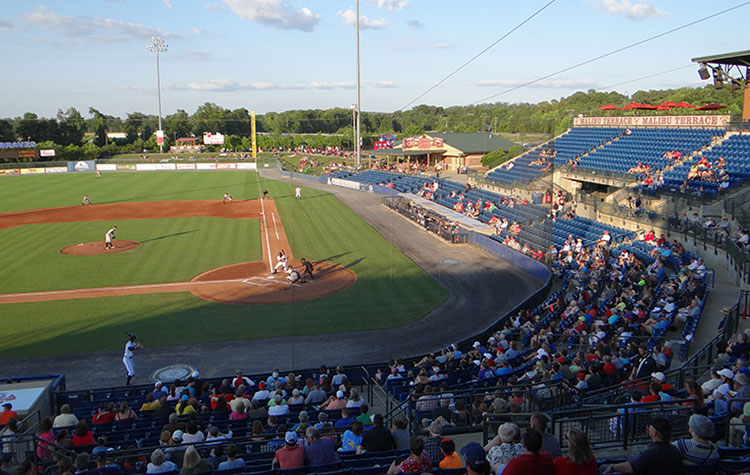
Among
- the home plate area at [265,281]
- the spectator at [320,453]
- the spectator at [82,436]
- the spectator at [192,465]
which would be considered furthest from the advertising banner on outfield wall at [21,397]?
the home plate area at [265,281]

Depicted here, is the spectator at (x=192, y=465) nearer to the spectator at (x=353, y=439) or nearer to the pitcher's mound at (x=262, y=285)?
the spectator at (x=353, y=439)

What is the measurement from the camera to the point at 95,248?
97.2 feet

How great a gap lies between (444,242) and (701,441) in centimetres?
2644

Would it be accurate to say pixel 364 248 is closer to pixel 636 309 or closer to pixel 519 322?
pixel 519 322

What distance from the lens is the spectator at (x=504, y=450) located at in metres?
5.37

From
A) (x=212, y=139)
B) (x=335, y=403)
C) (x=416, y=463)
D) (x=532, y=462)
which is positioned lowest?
(x=335, y=403)

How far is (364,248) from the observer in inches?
1193

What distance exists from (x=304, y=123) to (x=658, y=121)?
109457 mm

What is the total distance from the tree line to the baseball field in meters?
25.3

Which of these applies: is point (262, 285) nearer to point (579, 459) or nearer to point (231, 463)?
point (231, 463)

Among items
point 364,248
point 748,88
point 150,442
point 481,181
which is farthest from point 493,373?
point 481,181

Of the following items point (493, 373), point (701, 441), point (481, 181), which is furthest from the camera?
point (481, 181)

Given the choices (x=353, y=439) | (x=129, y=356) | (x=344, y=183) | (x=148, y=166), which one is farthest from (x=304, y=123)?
(x=353, y=439)

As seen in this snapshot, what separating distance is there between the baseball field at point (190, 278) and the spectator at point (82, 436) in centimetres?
876
